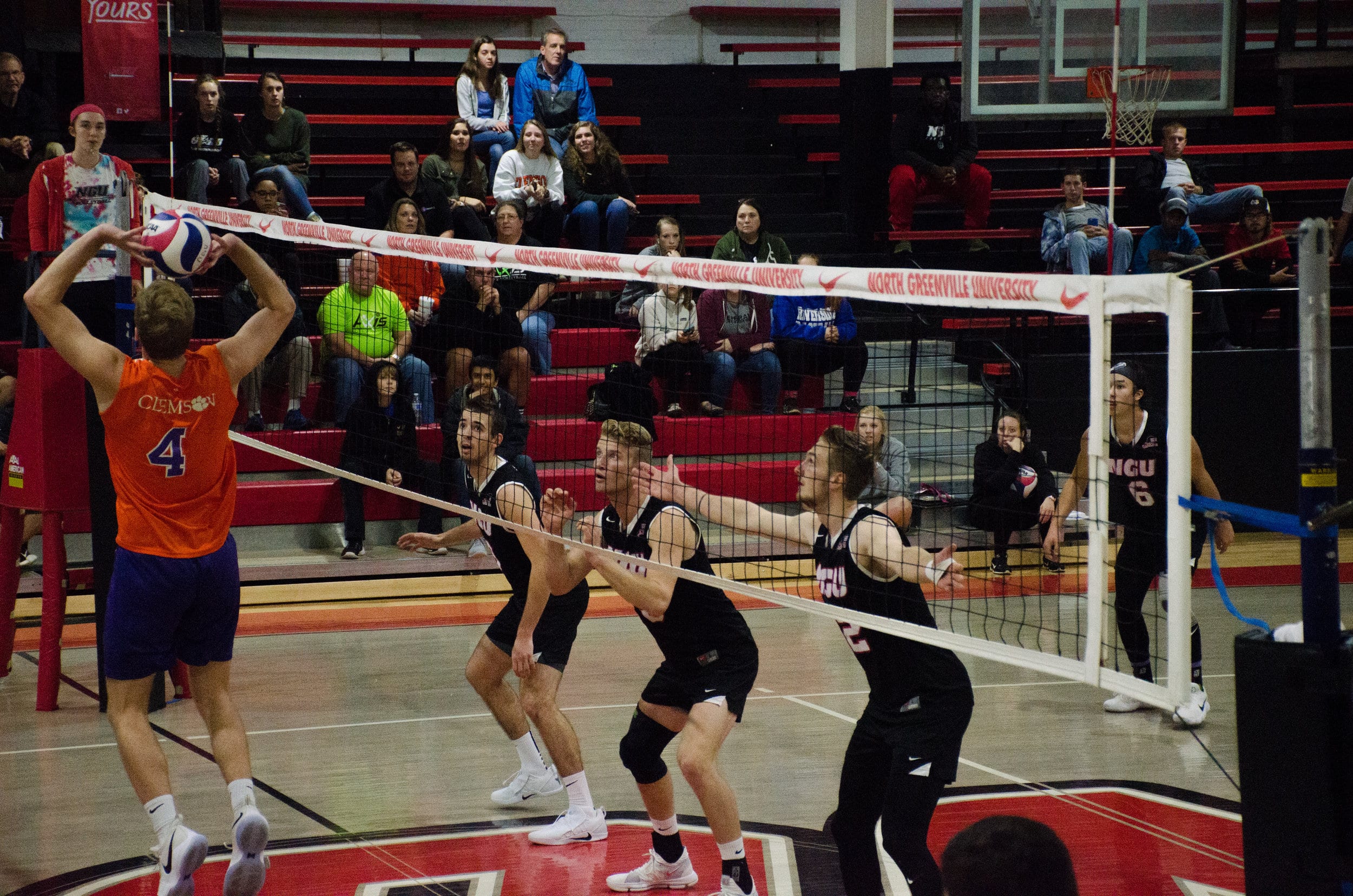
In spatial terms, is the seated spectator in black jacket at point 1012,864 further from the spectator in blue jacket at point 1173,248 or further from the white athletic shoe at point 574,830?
the spectator in blue jacket at point 1173,248

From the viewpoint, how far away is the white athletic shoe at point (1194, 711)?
707 cm

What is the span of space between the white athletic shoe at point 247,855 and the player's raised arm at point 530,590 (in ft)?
4.07

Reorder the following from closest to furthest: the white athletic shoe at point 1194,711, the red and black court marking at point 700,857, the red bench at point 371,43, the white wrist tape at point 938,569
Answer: the white wrist tape at point 938,569
the red and black court marking at point 700,857
the white athletic shoe at point 1194,711
the red bench at point 371,43

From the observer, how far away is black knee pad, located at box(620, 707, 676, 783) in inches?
203

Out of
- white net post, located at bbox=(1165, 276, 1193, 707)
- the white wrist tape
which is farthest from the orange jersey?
white net post, located at bbox=(1165, 276, 1193, 707)

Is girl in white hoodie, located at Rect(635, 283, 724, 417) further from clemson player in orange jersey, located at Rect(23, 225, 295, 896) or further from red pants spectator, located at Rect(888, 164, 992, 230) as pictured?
clemson player in orange jersey, located at Rect(23, 225, 295, 896)

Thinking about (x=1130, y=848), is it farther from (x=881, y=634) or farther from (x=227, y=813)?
(x=227, y=813)

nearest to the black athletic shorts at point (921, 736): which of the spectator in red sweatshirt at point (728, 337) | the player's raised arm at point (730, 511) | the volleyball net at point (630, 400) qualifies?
the player's raised arm at point (730, 511)

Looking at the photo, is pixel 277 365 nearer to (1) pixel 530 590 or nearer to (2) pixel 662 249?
(2) pixel 662 249

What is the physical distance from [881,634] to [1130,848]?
1.80m

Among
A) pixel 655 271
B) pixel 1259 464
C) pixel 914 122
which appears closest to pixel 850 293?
pixel 655 271

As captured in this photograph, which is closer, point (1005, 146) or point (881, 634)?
point (881, 634)

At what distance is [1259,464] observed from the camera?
11633 mm

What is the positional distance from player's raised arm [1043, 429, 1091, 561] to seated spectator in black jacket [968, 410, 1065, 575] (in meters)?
1.81
